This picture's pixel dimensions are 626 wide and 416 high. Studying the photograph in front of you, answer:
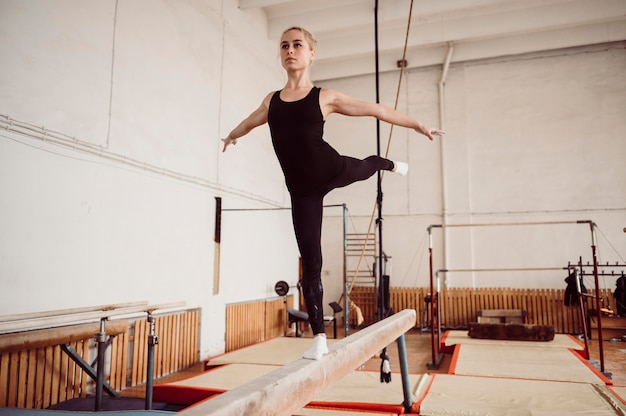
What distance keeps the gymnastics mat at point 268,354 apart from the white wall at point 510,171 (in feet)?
12.2

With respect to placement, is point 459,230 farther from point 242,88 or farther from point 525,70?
point 242,88

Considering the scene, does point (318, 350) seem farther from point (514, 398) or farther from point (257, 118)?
point (514, 398)

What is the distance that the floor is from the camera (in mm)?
5331

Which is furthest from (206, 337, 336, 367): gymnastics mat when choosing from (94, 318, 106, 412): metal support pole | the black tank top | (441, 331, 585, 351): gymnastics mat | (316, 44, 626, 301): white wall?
(316, 44, 626, 301): white wall

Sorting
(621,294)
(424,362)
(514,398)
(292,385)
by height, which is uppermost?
(292,385)

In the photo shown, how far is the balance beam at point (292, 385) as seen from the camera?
1.16 meters

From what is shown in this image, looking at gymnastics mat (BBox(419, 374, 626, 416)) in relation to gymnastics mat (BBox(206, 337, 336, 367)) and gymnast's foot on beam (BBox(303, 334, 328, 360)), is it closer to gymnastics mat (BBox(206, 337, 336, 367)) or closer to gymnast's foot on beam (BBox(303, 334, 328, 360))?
gymnastics mat (BBox(206, 337, 336, 367))

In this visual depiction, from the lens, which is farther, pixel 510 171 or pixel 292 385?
pixel 510 171

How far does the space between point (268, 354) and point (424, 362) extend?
224cm

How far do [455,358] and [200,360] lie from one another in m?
3.46

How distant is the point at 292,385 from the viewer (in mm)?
1509

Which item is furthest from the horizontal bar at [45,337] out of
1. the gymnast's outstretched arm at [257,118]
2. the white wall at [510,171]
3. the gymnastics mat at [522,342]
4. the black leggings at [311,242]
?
the white wall at [510,171]

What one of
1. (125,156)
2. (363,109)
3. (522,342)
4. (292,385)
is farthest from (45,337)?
(522,342)

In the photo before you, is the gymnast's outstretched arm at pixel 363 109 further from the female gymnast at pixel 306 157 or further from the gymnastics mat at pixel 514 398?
the gymnastics mat at pixel 514 398
